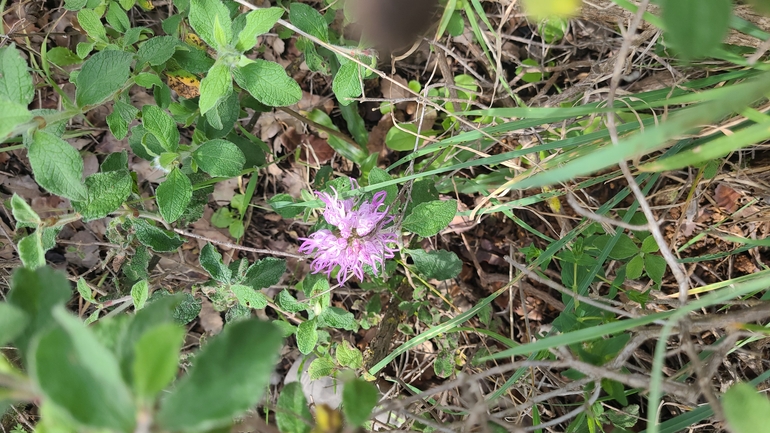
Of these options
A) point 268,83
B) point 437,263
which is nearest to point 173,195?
point 268,83

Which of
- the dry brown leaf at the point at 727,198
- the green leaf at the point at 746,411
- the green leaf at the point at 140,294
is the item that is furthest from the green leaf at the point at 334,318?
the dry brown leaf at the point at 727,198

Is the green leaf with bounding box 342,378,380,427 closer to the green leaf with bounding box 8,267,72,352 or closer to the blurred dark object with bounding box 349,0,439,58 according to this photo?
the green leaf with bounding box 8,267,72,352

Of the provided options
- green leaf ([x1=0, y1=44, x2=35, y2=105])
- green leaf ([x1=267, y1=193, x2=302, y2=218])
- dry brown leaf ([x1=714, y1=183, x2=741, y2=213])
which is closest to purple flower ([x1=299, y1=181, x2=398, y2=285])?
green leaf ([x1=267, y1=193, x2=302, y2=218])

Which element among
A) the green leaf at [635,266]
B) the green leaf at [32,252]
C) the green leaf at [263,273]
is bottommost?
the green leaf at [263,273]

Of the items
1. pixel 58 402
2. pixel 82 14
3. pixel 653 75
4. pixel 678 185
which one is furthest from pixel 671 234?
pixel 82 14

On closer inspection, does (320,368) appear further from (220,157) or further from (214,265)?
(220,157)

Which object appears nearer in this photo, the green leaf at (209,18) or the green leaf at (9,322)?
the green leaf at (9,322)

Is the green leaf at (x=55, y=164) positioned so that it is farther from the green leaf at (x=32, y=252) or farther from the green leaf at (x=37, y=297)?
the green leaf at (x=37, y=297)
